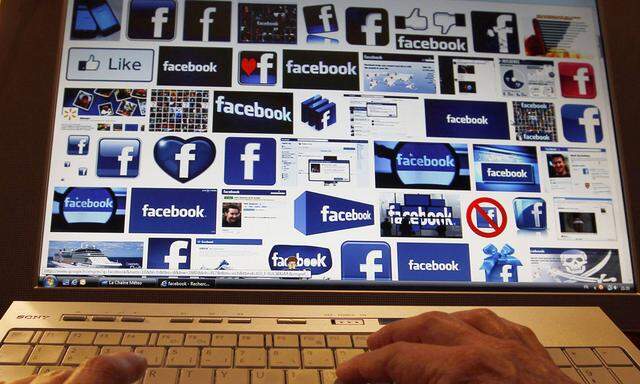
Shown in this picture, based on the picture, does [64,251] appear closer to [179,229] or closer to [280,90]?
[179,229]

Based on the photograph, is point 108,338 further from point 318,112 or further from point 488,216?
point 488,216

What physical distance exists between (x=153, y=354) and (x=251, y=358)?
14 centimetres

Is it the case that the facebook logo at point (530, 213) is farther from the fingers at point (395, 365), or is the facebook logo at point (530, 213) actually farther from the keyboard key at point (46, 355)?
the keyboard key at point (46, 355)

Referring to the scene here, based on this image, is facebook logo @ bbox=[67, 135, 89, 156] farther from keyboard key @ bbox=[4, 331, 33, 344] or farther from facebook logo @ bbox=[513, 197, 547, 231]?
facebook logo @ bbox=[513, 197, 547, 231]

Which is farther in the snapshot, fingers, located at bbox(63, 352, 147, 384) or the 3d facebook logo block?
the 3d facebook logo block

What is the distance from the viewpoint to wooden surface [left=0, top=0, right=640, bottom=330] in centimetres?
87

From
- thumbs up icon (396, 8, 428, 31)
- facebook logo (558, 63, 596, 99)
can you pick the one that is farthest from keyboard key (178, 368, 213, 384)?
facebook logo (558, 63, 596, 99)

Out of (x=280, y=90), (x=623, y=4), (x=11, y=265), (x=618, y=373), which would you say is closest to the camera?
(x=618, y=373)

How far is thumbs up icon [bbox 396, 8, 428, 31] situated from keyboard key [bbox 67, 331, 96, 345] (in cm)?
81

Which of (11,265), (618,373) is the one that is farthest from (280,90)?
(618,373)

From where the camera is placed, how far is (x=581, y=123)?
1.01 metres

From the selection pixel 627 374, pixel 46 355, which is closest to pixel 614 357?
pixel 627 374

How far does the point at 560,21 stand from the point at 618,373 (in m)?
0.73

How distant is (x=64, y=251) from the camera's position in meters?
0.87
